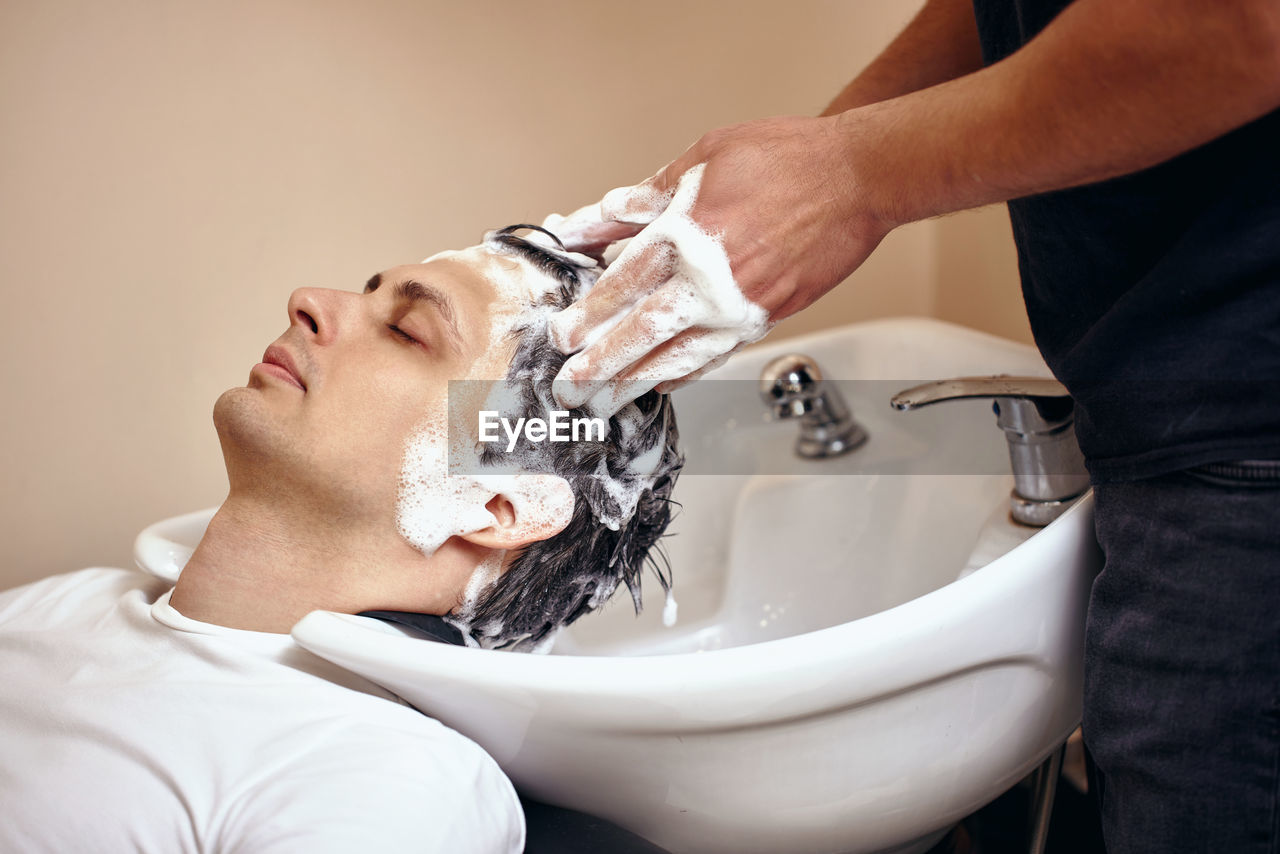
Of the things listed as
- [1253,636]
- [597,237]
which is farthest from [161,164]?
[1253,636]

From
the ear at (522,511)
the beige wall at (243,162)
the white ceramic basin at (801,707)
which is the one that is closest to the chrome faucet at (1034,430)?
the white ceramic basin at (801,707)

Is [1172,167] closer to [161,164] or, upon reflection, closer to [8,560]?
[161,164]

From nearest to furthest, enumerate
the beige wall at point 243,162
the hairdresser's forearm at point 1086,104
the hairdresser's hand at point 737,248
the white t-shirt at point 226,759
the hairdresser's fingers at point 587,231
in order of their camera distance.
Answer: the hairdresser's forearm at point 1086,104 < the white t-shirt at point 226,759 < the hairdresser's hand at point 737,248 < the hairdresser's fingers at point 587,231 < the beige wall at point 243,162

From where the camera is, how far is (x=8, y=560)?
136 cm

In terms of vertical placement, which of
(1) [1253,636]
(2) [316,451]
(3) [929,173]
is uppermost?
(3) [929,173]

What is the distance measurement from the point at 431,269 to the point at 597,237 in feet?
0.69

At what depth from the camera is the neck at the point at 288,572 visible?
3.13ft

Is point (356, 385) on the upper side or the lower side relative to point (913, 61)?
lower

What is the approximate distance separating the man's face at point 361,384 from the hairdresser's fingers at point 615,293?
81mm

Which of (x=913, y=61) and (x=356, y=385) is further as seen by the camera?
(x=913, y=61)

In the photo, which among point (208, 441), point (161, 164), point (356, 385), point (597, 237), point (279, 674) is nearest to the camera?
point (279, 674)

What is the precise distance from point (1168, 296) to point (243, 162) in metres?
1.29

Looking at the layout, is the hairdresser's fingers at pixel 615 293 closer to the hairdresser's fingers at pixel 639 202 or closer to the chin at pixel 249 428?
the hairdresser's fingers at pixel 639 202

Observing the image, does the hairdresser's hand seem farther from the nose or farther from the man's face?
the nose
